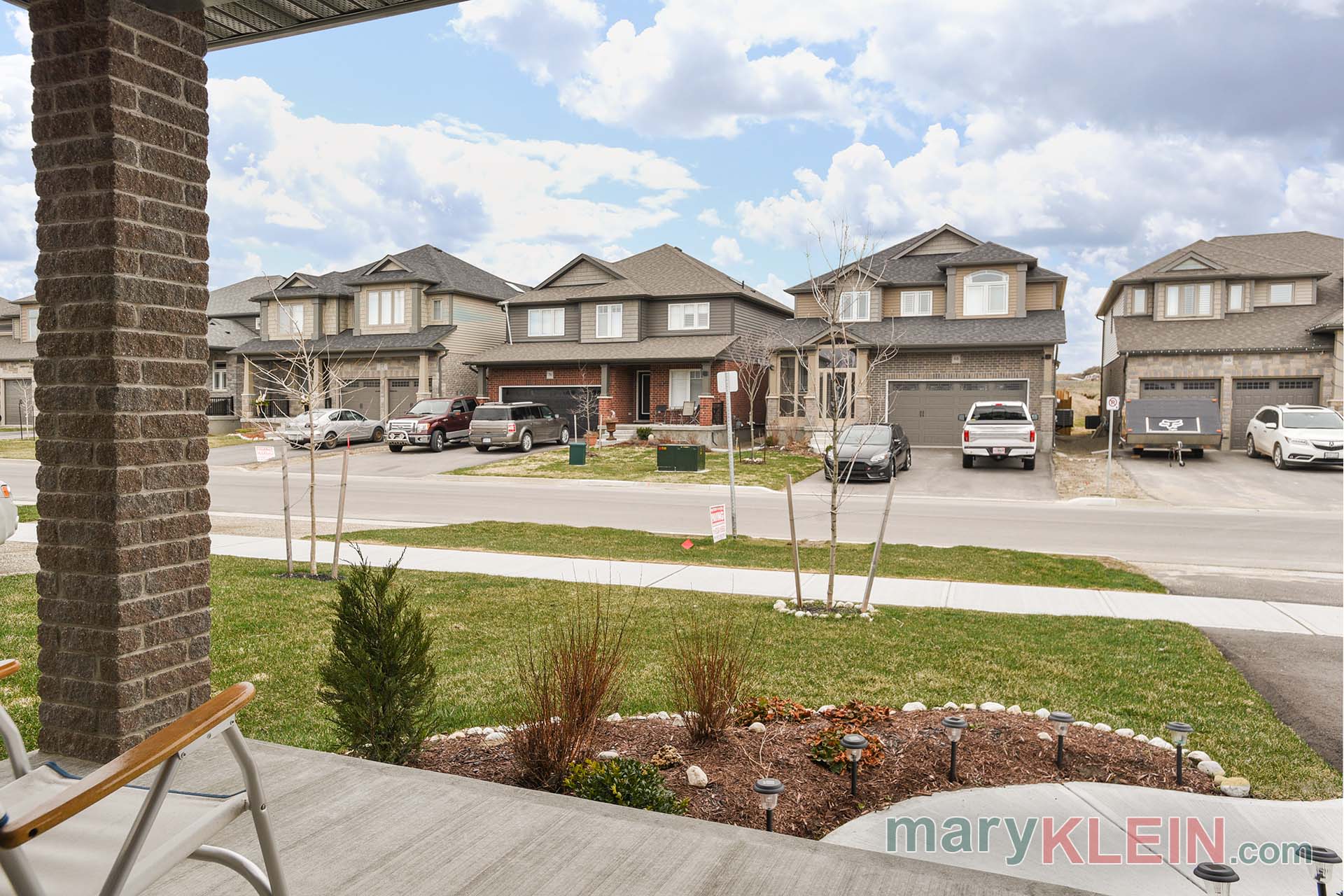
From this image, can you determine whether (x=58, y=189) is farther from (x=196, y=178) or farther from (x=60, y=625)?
(x=60, y=625)

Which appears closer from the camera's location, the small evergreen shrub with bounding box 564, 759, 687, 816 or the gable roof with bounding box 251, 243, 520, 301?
the small evergreen shrub with bounding box 564, 759, 687, 816

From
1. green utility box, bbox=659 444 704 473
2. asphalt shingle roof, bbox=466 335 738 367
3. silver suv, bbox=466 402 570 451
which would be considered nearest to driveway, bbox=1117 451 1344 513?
green utility box, bbox=659 444 704 473

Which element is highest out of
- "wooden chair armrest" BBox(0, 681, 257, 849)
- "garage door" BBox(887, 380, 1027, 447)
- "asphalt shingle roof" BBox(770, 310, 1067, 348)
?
"asphalt shingle roof" BBox(770, 310, 1067, 348)

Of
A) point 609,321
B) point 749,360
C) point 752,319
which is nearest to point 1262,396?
point 749,360

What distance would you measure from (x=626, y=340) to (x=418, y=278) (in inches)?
406

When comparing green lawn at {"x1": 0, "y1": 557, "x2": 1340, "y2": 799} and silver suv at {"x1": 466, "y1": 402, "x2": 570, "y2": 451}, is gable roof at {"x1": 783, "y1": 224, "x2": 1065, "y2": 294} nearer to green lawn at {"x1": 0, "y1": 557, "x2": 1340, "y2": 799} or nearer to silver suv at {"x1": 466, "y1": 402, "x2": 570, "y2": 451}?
silver suv at {"x1": 466, "y1": 402, "x2": 570, "y2": 451}

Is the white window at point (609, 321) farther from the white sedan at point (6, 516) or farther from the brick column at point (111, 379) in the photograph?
the brick column at point (111, 379)

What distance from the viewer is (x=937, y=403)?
3369 centimetres

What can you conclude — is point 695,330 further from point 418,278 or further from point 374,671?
point 374,671

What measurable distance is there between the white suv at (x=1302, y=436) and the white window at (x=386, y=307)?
3418cm

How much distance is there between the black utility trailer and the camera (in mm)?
28844

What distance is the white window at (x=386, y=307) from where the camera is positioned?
→ 4144 cm

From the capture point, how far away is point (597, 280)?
40.2 m

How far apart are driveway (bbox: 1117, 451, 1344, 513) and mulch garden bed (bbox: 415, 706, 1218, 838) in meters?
19.3
